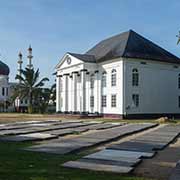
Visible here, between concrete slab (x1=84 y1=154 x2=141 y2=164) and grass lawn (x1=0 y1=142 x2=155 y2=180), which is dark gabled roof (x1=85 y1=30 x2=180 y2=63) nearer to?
concrete slab (x1=84 y1=154 x2=141 y2=164)

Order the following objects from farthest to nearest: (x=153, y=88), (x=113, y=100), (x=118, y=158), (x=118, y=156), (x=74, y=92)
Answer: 1. (x=74, y=92)
2. (x=153, y=88)
3. (x=113, y=100)
4. (x=118, y=156)
5. (x=118, y=158)

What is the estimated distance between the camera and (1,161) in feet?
27.6

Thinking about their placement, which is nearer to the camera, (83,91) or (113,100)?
(113,100)

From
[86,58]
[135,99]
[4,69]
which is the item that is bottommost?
[135,99]

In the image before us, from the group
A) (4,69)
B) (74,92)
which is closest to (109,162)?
(74,92)

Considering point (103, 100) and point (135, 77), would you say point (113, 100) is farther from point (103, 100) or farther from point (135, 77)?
point (135, 77)

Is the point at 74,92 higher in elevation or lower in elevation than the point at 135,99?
higher

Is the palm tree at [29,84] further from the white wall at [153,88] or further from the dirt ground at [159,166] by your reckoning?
the dirt ground at [159,166]

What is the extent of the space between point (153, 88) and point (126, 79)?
490 centimetres

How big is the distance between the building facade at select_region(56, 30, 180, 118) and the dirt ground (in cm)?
3063

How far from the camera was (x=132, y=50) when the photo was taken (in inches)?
1714

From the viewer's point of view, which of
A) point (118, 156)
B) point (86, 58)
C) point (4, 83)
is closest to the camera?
point (118, 156)

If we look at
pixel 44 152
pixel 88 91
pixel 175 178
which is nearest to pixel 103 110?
pixel 88 91

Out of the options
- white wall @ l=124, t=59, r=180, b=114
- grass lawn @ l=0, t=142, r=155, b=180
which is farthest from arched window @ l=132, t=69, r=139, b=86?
grass lawn @ l=0, t=142, r=155, b=180
